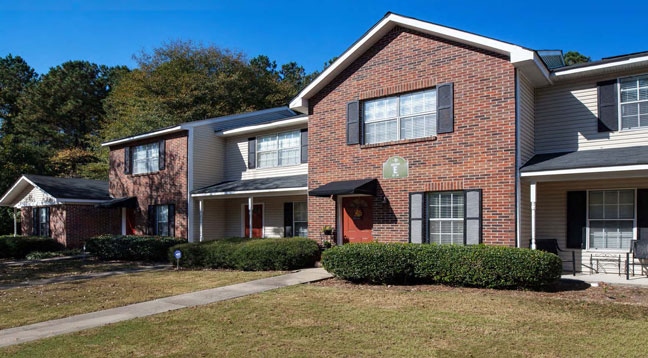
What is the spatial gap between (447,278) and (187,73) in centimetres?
3511

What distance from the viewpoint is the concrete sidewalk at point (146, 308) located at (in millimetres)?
7575

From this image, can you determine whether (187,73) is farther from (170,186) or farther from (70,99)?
(170,186)

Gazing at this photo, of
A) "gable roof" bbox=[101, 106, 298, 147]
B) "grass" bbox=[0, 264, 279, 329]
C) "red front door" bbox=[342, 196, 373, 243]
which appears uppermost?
"gable roof" bbox=[101, 106, 298, 147]

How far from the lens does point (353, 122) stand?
48.5 ft

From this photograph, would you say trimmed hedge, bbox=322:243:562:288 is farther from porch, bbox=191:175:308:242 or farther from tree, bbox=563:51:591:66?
tree, bbox=563:51:591:66

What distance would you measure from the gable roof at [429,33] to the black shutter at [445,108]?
127cm

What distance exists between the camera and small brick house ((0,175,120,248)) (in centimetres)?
2370

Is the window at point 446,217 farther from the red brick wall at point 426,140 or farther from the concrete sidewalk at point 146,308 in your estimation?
the concrete sidewalk at point 146,308

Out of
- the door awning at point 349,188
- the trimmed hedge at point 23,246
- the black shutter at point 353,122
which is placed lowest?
the trimmed hedge at point 23,246

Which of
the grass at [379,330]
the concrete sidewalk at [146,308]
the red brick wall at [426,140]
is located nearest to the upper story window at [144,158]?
the red brick wall at [426,140]

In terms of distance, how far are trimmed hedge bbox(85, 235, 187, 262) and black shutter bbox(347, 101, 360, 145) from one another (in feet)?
29.3

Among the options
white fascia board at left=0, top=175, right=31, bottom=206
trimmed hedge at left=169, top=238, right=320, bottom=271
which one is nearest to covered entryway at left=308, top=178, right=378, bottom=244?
trimmed hedge at left=169, top=238, right=320, bottom=271

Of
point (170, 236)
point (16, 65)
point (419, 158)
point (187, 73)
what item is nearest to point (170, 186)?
point (170, 236)

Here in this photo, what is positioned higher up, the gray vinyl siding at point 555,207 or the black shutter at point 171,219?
the gray vinyl siding at point 555,207
